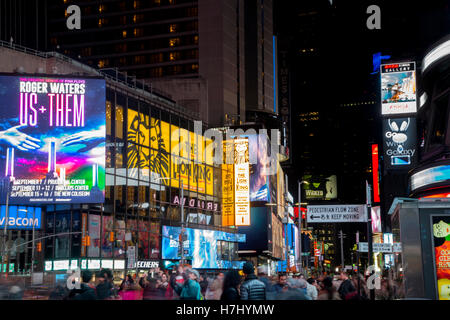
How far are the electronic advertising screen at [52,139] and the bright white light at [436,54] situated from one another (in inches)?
1157

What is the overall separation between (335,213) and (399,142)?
23.6 m

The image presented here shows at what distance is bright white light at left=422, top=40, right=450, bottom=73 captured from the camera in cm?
3438

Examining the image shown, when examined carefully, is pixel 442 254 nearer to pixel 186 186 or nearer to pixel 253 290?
pixel 253 290

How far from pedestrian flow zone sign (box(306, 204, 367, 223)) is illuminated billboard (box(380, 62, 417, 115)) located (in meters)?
22.0

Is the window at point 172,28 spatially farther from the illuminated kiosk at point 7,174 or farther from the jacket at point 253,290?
the jacket at point 253,290

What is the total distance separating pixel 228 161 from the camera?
261 feet

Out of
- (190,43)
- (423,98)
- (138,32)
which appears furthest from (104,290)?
(138,32)

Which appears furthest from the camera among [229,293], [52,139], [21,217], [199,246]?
[199,246]

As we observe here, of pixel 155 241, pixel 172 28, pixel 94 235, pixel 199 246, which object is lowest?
pixel 199 246

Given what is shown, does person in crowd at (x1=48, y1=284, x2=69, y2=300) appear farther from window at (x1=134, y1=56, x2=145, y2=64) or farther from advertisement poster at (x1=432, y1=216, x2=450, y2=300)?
window at (x1=134, y1=56, x2=145, y2=64)

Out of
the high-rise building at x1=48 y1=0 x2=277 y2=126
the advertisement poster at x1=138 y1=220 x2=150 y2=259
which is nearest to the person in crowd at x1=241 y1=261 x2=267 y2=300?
the advertisement poster at x1=138 y1=220 x2=150 y2=259

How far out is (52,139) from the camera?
55.2m
